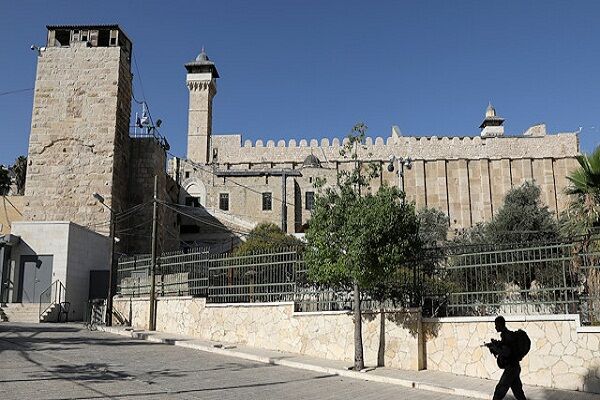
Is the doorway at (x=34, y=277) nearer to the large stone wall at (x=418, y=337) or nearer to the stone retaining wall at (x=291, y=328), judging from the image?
the stone retaining wall at (x=291, y=328)

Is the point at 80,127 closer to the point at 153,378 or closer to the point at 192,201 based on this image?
the point at 192,201

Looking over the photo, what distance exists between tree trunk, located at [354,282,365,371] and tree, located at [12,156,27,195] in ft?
163

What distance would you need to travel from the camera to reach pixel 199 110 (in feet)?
219

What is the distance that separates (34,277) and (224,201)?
105ft

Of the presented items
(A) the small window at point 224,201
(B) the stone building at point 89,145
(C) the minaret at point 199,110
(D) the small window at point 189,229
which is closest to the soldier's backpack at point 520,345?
(B) the stone building at point 89,145

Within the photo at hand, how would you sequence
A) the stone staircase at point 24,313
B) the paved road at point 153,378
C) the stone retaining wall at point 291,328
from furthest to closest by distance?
the stone staircase at point 24,313
the stone retaining wall at point 291,328
the paved road at point 153,378

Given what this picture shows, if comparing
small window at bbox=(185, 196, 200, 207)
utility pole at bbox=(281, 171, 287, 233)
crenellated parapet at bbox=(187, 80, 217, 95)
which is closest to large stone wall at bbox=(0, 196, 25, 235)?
small window at bbox=(185, 196, 200, 207)

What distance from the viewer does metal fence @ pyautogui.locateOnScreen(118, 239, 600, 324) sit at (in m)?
9.38

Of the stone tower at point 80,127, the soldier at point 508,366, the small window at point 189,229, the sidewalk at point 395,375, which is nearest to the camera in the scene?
the soldier at point 508,366

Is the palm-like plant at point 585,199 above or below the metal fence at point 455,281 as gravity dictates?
above

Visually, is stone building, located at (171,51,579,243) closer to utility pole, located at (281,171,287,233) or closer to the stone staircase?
utility pole, located at (281,171,287,233)

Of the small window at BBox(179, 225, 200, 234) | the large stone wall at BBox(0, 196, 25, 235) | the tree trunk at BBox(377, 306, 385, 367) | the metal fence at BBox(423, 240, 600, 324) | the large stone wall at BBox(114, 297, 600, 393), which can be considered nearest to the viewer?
the large stone wall at BBox(114, 297, 600, 393)

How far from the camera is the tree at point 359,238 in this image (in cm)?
1080

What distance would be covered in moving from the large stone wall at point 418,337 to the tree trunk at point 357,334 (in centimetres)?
62
